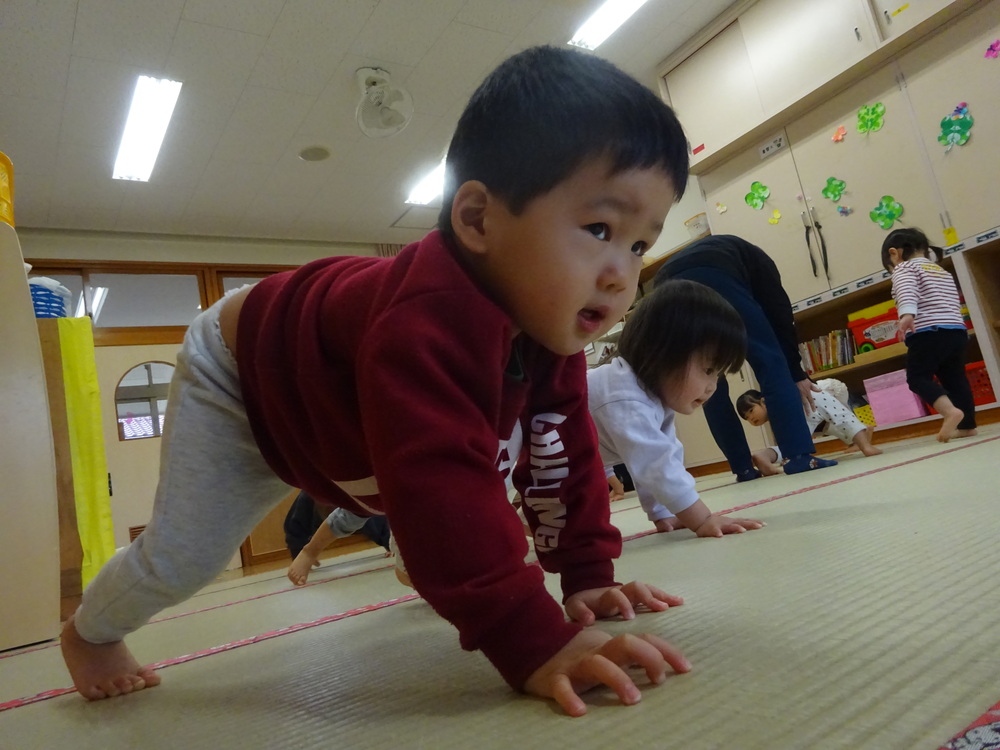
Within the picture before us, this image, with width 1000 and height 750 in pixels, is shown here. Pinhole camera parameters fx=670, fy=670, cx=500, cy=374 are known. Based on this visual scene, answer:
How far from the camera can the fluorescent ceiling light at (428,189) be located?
4.43m

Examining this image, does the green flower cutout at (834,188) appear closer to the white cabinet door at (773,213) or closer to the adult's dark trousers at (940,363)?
the white cabinet door at (773,213)

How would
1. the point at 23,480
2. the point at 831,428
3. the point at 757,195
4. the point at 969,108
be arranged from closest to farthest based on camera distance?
1. the point at 23,480
2. the point at 831,428
3. the point at 969,108
4. the point at 757,195

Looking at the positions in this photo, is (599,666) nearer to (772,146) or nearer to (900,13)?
(900,13)

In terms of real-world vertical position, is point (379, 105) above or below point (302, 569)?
above

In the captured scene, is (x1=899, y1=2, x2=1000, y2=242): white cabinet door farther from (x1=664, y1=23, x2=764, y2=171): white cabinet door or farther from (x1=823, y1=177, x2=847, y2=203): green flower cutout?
(x1=664, y1=23, x2=764, y2=171): white cabinet door

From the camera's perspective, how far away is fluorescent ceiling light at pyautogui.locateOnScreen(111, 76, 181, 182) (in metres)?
3.20

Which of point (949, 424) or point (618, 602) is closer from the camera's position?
point (618, 602)

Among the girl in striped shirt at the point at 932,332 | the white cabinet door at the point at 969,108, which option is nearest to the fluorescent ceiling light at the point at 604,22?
the white cabinet door at the point at 969,108

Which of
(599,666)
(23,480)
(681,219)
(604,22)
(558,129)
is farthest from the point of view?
(681,219)

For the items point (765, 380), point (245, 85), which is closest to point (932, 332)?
point (765, 380)

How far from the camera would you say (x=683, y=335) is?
48.1 inches

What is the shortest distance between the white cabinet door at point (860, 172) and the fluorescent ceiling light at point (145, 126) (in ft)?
10.1

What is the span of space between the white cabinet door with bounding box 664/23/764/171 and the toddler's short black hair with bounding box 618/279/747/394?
2.50m

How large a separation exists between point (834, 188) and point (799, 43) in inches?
28.9
